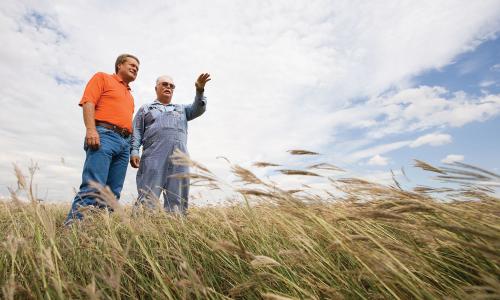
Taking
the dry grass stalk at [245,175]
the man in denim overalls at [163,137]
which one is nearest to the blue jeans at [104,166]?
the man in denim overalls at [163,137]

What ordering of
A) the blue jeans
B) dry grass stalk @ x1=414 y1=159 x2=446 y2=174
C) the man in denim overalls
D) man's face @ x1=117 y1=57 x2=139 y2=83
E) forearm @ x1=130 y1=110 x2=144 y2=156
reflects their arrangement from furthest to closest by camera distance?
man's face @ x1=117 y1=57 x2=139 y2=83 → forearm @ x1=130 y1=110 x2=144 y2=156 → the man in denim overalls → the blue jeans → dry grass stalk @ x1=414 y1=159 x2=446 y2=174

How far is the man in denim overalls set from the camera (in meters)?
4.21

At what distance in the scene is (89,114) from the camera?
13.4ft

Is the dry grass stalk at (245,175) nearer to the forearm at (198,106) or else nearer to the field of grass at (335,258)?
the field of grass at (335,258)

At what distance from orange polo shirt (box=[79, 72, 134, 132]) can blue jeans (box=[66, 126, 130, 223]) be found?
0.19 metres

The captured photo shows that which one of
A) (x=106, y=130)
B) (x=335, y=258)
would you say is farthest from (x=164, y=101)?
(x=335, y=258)

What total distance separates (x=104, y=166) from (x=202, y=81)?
1.71 meters

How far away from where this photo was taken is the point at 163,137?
168 inches

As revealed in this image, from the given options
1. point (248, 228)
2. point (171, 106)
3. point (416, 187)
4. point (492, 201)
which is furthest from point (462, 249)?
point (171, 106)

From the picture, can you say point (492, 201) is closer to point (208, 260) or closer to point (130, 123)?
point (208, 260)

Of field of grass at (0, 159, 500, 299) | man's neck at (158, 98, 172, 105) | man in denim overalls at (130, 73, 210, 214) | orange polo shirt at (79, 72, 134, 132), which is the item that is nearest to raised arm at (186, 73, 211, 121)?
man in denim overalls at (130, 73, 210, 214)

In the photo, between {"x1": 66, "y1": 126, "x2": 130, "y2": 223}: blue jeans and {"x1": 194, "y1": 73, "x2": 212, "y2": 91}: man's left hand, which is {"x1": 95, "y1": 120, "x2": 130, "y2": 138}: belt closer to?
{"x1": 66, "y1": 126, "x2": 130, "y2": 223}: blue jeans

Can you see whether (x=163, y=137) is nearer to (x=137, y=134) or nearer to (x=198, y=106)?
(x=137, y=134)

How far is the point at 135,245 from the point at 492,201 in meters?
2.14
